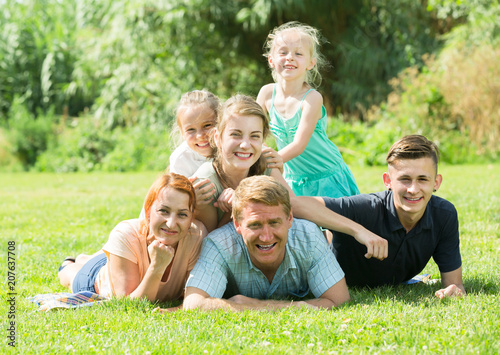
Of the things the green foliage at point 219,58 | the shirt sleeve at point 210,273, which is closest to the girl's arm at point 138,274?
the shirt sleeve at point 210,273

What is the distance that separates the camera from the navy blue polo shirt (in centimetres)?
416

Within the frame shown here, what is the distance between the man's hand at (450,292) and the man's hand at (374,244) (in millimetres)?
456

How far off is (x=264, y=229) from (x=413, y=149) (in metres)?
1.15

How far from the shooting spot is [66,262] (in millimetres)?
5301

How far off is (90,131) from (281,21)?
6313 mm

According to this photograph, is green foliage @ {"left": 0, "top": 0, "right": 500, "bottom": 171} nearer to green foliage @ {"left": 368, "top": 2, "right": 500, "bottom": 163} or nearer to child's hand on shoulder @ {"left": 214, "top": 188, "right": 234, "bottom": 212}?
green foliage @ {"left": 368, "top": 2, "right": 500, "bottom": 163}

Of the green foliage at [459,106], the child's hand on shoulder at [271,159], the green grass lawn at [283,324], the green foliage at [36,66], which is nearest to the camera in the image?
the green grass lawn at [283,324]

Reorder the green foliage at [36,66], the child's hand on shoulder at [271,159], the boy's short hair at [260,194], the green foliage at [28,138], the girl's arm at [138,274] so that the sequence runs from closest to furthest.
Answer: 1. the boy's short hair at [260,194]
2. the girl's arm at [138,274]
3. the child's hand on shoulder at [271,159]
4. the green foliage at [28,138]
5. the green foliage at [36,66]

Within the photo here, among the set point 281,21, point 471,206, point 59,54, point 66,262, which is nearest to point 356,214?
point 66,262

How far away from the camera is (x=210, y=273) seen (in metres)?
3.94

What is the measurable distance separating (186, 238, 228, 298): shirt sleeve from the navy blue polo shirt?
886 millimetres

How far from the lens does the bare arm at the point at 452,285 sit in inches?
158

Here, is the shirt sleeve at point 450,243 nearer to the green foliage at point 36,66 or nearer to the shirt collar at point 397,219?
the shirt collar at point 397,219

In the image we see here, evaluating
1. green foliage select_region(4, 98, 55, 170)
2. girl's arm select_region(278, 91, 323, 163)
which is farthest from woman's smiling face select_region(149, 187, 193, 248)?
green foliage select_region(4, 98, 55, 170)
